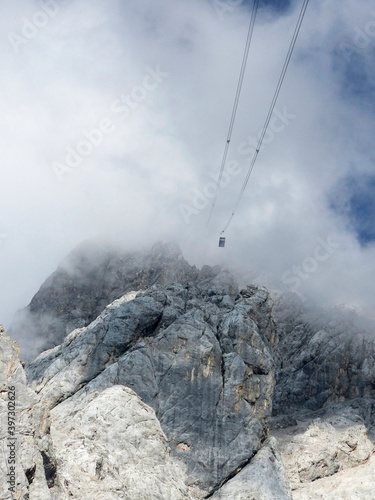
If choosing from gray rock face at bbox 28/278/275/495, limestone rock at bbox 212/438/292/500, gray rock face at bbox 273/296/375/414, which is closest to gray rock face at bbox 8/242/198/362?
gray rock face at bbox 273/296/375/414

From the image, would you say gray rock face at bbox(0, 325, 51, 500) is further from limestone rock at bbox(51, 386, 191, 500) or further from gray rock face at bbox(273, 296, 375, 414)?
gray rock face at bbox(273, 296, 375, 414)

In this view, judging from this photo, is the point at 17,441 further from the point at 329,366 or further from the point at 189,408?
the point at 329,366

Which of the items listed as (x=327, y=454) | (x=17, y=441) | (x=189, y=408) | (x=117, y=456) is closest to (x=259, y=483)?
(x=189, y=408)

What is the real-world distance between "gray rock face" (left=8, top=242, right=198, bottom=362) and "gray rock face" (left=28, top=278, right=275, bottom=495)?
236 feet

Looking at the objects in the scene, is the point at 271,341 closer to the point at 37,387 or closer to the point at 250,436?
the point at 250,436

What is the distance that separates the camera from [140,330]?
85312 mm

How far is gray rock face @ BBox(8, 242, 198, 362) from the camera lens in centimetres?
16400

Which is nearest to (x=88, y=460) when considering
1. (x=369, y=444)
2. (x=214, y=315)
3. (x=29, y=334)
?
(x=214, y=315)

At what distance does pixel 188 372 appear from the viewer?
7650cm

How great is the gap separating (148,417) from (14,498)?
52.7ft

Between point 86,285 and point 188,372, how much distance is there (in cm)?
11453

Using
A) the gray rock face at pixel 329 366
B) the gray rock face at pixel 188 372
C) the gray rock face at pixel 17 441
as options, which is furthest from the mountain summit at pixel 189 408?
the gray rock face at pixel 329 366

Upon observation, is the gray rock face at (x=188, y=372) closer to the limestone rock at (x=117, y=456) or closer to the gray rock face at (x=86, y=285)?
the limestone rock at (x=117, y=456)

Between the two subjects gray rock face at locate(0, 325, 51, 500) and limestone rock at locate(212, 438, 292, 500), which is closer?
gray rock face at locate(0, 325, 51, 500)
